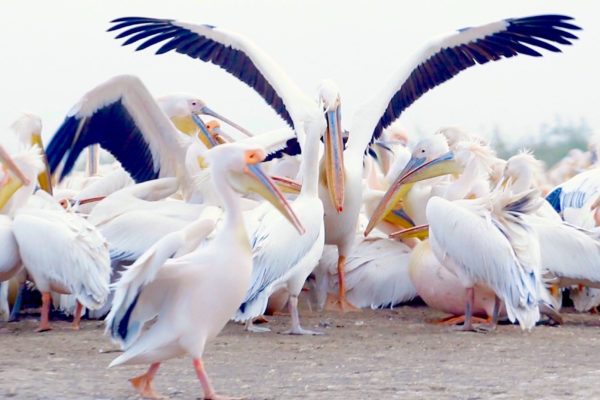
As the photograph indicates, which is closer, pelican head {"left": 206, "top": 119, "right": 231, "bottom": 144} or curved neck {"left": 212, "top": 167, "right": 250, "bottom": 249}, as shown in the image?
curved neck {"left": 212, "top": 167, "right": 250, "bottom": 249}

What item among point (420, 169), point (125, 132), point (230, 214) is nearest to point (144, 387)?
point (230, 214)

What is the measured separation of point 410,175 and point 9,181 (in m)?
2.24

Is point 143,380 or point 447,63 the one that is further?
point 447,63

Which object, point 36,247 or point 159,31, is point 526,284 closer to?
point 36,247

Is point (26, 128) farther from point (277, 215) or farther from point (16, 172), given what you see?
point (277, 215)

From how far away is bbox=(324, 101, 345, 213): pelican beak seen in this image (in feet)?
22.4

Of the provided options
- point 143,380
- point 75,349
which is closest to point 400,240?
point 75,349

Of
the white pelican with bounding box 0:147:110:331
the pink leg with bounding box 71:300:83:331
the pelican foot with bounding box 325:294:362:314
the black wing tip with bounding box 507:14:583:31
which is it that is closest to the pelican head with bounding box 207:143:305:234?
the white pelican with bounding box 0:147:110:331

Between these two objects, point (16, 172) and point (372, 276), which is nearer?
point (16, 172)

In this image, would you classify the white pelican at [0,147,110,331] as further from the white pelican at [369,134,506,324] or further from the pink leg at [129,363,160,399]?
the pink leg at [129,363,160,399]

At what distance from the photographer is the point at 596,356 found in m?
5.23

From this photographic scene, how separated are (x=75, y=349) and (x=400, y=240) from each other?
107 inches

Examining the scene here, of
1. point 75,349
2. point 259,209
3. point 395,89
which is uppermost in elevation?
point 395,89

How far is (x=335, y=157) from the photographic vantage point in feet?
22.4
